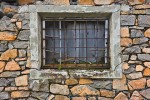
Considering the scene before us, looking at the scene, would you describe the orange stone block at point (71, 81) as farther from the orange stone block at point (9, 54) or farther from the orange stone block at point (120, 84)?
the orange stone block at point (9, 54)

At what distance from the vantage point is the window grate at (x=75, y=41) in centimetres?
422

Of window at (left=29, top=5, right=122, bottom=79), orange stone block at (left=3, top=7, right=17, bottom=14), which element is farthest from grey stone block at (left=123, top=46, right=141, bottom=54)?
orange stone block at (left=3, top=7, right=17, bottom=14)

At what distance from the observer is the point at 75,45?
13.9ft

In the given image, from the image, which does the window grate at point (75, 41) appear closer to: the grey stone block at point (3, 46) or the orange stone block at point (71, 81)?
the orange stone block at point (71, 81)

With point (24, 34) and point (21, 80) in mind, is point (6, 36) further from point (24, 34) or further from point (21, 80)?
point (21, 80)

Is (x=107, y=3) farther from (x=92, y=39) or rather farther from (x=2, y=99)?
(x=2, y=99)

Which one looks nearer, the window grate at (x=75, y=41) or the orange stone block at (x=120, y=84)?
the orange stone block at (x=120, y=84)

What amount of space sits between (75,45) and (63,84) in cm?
62

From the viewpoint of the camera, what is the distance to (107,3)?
13.2ft

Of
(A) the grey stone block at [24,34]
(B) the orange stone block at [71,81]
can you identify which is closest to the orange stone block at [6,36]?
(A) the grey stone block at [24,34]

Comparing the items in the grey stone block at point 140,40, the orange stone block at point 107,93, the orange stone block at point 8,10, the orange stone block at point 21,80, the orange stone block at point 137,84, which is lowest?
the orange stone block at point 107,93

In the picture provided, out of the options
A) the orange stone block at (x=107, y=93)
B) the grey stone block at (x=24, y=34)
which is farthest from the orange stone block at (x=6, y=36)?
the orange stone block at (x=107, y=93)

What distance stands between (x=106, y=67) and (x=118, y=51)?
32 cm

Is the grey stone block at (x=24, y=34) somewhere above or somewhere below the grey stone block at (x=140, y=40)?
above
